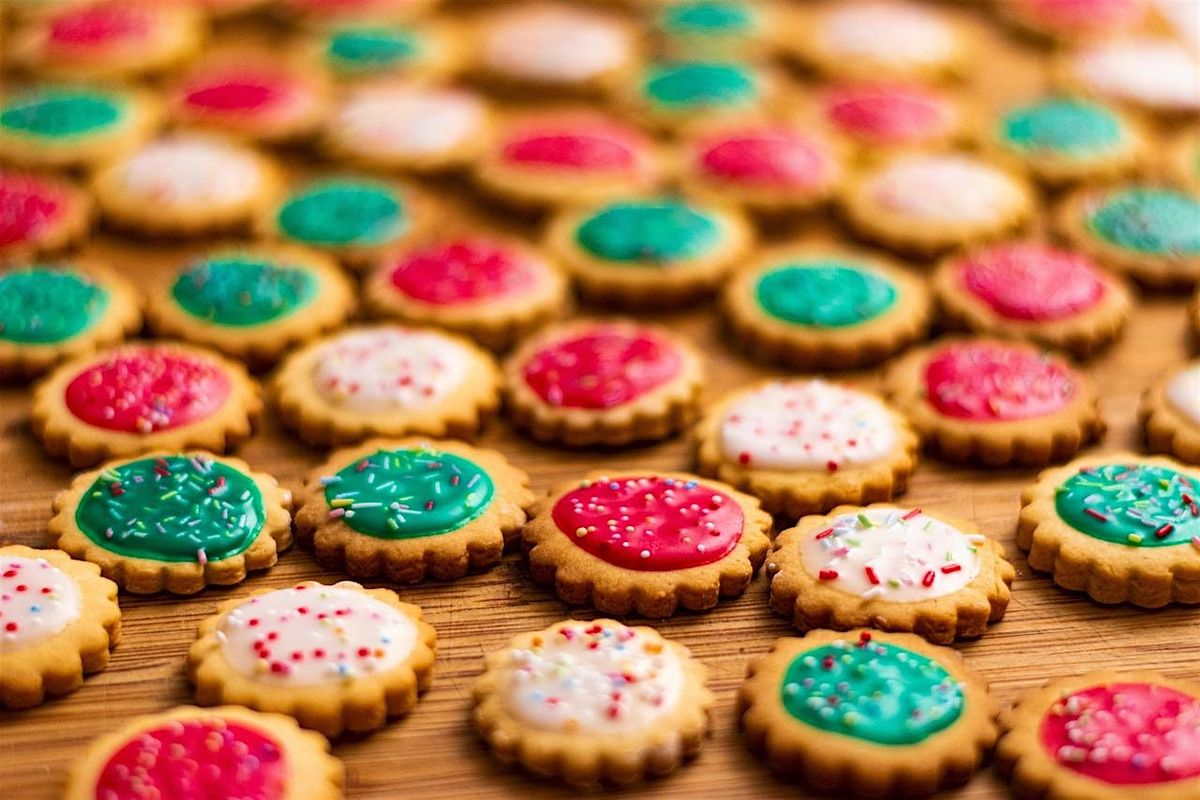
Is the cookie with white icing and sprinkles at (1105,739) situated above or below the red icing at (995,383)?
below

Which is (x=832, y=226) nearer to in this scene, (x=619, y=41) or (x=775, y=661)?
(x=619, y=41)

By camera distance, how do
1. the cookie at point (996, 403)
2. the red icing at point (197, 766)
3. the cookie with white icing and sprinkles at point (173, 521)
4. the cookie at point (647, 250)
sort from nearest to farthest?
the red icing at point (197, 766) → the cookie with white icing and sprinkles at point (173, 521) → the cookie at point (996, 403) → the cookie at point (647, 250)

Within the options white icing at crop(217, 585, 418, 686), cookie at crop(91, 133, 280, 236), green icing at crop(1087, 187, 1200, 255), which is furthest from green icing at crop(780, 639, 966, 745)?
cookie at crop(91, 133, 280, 236)

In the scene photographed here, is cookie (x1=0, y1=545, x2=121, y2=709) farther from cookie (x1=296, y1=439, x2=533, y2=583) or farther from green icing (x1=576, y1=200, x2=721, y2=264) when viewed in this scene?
green icing (x1=576, y1=200, x2=721, y2=264)

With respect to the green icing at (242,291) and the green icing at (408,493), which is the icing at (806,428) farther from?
the green icing at (242,291)

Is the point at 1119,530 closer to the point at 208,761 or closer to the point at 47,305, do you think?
the point at 208,761

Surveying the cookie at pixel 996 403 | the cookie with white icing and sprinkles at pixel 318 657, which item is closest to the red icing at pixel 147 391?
the cookie with white icing and sprinkles at pixel 318 657

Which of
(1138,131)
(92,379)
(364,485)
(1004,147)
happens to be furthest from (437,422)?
(1138,131)
